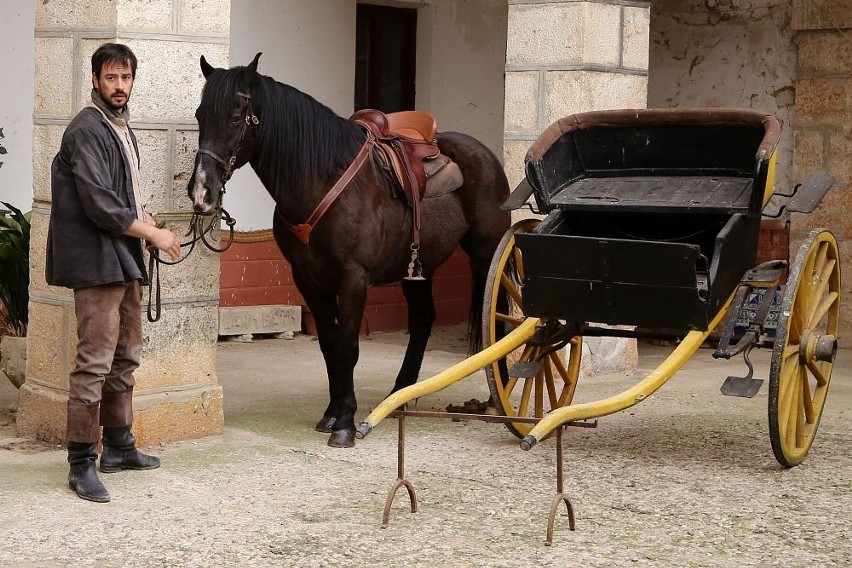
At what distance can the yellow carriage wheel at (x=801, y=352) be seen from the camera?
5.46 meters

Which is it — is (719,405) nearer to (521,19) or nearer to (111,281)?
(521,19)

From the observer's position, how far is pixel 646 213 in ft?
18.7

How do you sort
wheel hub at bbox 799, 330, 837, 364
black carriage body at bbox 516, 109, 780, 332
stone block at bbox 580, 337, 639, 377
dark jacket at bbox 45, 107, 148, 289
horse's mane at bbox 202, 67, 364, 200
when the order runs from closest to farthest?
1. dark jacket at bbox 45, 107, 148, 289
2. black carriage body at bbox 516, 109, 780, 332
3. wheel hub at bbox 799, 330, 837, 364
4. horse's mane at bbox 202, 67, 364, 200
5. stone block at bbox 580, 337, 639, 377

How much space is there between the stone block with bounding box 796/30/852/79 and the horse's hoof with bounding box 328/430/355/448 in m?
4.99

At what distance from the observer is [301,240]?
20.6 ft

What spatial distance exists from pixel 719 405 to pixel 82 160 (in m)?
3.83

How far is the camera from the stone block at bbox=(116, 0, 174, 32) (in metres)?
5.83

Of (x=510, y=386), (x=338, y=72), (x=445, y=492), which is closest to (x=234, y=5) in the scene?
(x=338, y=72)

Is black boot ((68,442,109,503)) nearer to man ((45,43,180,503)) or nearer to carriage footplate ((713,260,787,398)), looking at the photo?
man ((45,43,180,503))

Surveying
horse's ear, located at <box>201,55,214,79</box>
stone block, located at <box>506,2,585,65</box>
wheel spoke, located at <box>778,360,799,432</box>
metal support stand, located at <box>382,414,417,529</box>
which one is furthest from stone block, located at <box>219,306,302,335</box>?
wheel spoke, located at <box>778,360,799,432</box>

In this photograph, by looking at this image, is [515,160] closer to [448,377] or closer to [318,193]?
[318,193]

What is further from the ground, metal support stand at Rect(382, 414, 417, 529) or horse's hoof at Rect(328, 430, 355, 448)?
metal support stand at Rect(382, 414, 417, 529)

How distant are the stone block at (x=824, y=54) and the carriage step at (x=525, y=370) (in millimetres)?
4595

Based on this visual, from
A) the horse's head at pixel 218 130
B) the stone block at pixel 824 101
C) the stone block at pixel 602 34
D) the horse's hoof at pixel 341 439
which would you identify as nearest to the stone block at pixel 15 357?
the horse's head at pixel 218 130
